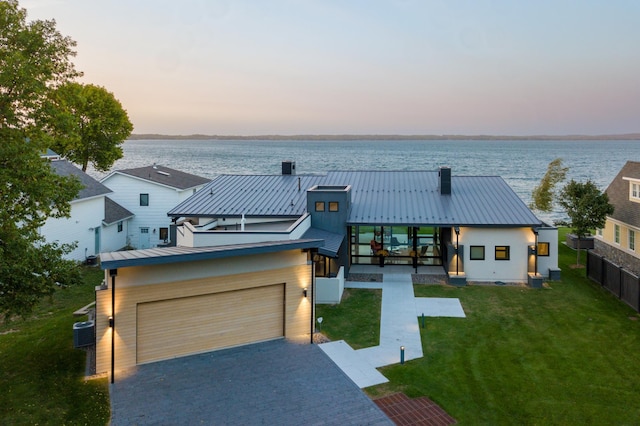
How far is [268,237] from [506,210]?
43.6 ft

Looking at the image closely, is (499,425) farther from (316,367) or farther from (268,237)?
(268,237)

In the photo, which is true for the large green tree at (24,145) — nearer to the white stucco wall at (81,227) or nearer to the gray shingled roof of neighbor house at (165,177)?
the white stucco wall at (81,227)

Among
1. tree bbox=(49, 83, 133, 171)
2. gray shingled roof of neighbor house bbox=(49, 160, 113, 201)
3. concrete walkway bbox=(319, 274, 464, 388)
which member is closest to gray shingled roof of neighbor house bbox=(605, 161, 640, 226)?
concrete walkway bbox=(319, 274, 464, 388)

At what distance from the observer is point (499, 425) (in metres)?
9.41

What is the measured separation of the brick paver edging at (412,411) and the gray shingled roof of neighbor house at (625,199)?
20.9 m

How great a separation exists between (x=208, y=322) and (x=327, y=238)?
873 cm

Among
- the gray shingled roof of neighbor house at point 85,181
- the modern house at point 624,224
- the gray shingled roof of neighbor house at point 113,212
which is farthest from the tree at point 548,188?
the gray shingled roof of neighbor house at point 85,181

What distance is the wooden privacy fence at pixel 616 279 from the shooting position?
17377 mm

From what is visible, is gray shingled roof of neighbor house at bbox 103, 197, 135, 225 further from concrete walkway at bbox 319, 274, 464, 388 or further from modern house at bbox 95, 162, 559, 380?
concrete walkway at bbox 319, 274, 464, 388

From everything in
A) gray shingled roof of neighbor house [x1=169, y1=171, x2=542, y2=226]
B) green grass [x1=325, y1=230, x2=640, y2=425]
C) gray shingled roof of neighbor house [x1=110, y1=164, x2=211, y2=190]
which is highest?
gray shingled roof of neighbor house [x1=110, y1=164, x2=211, y2=190]

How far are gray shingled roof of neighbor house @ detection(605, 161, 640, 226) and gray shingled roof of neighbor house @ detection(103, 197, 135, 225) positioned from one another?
106 ft

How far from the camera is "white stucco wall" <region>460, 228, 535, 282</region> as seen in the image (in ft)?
71.2

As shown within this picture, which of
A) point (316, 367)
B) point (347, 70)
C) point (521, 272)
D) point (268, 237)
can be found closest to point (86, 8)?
point (268, 237)

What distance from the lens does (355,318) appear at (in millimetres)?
16688
